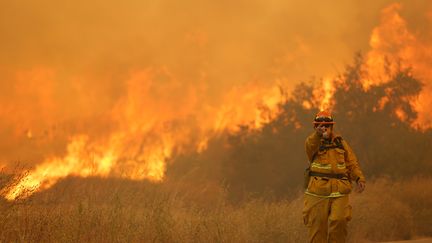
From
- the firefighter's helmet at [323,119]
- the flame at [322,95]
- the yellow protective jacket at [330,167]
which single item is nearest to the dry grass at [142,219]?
the yellow protective jacket at [330,167]

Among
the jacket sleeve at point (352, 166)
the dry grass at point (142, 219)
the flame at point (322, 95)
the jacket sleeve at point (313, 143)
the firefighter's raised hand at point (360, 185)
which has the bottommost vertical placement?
the dry grass at point (142, 219)

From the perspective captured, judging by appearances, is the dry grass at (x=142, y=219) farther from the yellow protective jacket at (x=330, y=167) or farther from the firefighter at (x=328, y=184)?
the yellow protective jacket at (x=330, y=167)

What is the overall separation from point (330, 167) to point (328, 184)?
0.25 m

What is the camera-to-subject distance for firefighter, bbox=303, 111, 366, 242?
27.8 ft

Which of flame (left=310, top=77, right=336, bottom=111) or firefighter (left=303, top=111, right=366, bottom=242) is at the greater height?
flame (left=310, top=77, right=336, bottom=111)

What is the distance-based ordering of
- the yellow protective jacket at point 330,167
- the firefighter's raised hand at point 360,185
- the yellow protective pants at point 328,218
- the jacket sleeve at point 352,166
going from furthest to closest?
the jacket sleeve at point 352,166, the firefighter's raised hand at point 360,185, the yellow protective jacket at point 330,167, the yellow protective pants at point 328,218

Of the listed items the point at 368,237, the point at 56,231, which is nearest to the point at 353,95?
the point at 368,237

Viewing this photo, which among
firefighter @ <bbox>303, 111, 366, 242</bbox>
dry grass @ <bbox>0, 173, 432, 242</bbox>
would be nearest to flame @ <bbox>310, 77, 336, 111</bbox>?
dry grass @ <bbox>0, 173, 432, 242</bbox>

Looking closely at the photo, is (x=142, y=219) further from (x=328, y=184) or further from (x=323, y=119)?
(x=323, y=119)

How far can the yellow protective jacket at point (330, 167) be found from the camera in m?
8.53

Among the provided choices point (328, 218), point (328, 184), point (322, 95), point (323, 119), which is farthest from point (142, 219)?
point (322, 95)

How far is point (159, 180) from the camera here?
14141 millimetres

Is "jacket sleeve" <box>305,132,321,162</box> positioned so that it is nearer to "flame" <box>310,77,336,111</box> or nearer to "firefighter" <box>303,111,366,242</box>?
"firefighter" <box>303,111,366,242</box>

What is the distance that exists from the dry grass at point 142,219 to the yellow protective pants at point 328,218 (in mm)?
3137
